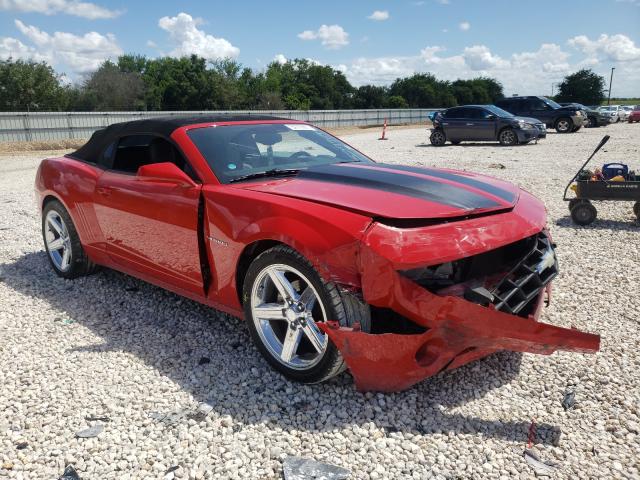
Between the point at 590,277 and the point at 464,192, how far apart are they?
A: 246cm

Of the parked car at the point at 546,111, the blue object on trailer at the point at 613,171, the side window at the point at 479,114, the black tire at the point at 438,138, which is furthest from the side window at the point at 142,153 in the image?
the parked car at the point at 546,111

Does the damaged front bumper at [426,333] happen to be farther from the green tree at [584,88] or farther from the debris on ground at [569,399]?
the green tree at [584,88]

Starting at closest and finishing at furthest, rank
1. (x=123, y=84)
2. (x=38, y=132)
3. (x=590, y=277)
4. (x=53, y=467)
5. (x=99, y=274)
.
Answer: (x=53, y=467) < (x=590, y=277) < (x=99, y=274) < (x=38, y=132) < (x=123, y=84)

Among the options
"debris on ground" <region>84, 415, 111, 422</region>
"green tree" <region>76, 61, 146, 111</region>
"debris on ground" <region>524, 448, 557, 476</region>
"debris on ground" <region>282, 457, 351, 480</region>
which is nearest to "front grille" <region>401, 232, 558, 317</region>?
"debris on ground" <region>524, 448, 557, 476</region>

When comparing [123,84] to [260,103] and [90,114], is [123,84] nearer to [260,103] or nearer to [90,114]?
[260,103]

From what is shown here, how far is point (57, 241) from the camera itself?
5.22 metres

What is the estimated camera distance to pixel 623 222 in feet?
23.6

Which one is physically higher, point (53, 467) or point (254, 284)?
point (254, 284)

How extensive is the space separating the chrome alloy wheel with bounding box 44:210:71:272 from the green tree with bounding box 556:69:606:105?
79.1 metres

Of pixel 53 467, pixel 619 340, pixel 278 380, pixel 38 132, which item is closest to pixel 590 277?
pixel 619 340

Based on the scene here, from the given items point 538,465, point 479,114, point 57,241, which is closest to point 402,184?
point 538,465

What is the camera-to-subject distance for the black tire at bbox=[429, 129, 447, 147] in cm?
2122

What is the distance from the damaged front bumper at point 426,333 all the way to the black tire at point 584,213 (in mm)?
4940

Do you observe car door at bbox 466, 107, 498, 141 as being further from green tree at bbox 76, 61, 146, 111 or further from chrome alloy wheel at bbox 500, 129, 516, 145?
green tree at bbox 76, 61, 146, 111
